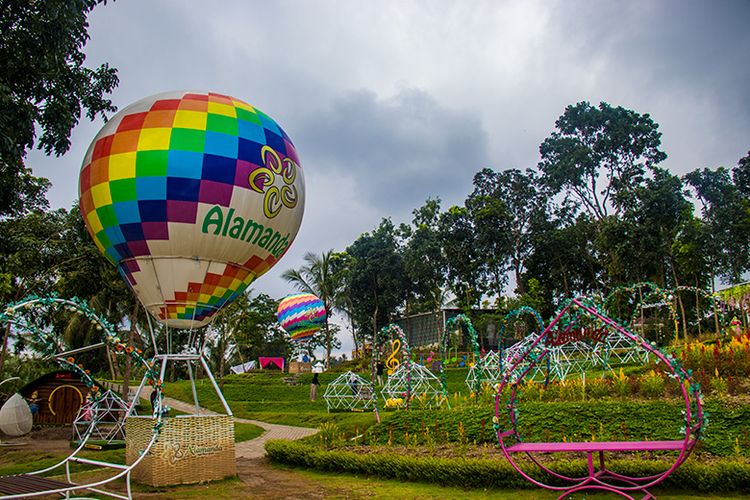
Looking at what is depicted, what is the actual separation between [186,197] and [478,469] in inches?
280

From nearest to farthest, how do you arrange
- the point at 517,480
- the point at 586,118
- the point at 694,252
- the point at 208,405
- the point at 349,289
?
the point at 517,480
the point at 208,405
the point at 694,252
the point at 586,118
the point at 349,289

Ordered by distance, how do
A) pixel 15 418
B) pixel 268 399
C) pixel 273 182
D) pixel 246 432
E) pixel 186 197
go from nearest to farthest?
1. pixel 186 197
2. pixel 273 182
3. pixel 246 432
4. pixel 15 418
5. pixel 268 399

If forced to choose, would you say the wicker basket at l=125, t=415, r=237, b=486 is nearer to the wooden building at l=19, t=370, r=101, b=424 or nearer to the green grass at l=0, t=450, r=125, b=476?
the green grass at l=0, t=450, r=125, b=476

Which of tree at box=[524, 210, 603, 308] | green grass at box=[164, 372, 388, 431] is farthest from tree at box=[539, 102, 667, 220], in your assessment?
green grass at box=[164, 372, 388, 431]

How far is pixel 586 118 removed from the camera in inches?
1743

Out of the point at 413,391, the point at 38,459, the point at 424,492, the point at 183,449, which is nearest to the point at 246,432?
the point at 413,391

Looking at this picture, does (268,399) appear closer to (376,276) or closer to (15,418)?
(15,418)

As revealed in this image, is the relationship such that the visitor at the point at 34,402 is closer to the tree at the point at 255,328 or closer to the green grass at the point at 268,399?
the green grass at the point at 268,399

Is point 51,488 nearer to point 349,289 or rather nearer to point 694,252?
point 694,252

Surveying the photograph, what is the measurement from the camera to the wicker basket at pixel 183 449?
1006 cm

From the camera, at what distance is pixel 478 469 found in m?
9.09

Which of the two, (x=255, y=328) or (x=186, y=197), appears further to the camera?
(x=255, y=328)

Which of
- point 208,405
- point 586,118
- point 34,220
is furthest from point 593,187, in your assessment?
point 34,220

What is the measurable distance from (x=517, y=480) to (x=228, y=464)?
18.2 feet
